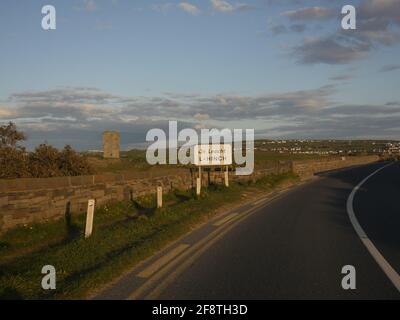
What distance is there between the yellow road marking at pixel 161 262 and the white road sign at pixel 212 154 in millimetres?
16559

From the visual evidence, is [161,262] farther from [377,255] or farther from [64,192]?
[64,192]

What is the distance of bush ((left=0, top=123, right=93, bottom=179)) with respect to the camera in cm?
1752

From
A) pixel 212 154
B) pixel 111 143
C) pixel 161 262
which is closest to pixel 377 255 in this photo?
pixel 161 262

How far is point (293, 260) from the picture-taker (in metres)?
8.77

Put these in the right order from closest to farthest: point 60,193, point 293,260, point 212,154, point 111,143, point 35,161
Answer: point 293,260 → point 60,193 → point 35,161 → point 212,154 → point 111,143

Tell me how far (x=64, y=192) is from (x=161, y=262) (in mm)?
7572

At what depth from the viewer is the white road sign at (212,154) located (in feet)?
88.5

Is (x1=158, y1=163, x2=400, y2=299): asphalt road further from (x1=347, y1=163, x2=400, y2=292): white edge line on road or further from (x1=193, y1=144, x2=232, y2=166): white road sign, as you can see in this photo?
(x1=193, y1=144, x2=232, y2=166): white road sign

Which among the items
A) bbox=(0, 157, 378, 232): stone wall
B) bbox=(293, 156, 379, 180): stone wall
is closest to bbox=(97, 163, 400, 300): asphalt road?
bbox=(0, 157, 378, 232): stone wall

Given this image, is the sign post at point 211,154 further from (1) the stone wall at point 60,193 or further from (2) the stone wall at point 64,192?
(1) the stone wall at point 60,193
